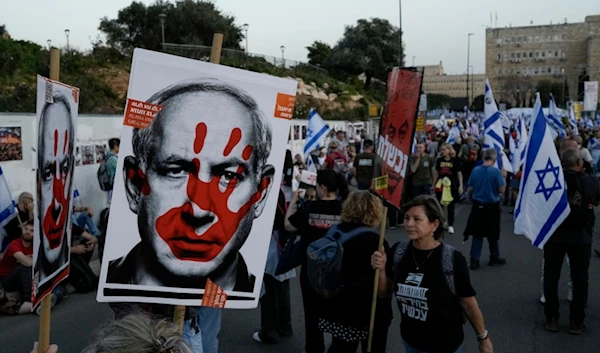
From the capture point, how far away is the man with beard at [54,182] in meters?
2.80

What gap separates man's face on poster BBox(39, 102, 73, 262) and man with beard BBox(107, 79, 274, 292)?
0.37m

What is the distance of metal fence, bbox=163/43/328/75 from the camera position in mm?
31781

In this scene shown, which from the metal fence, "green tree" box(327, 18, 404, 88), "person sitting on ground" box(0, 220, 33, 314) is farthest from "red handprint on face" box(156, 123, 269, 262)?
"green tree" box(327, 18, 404, 88)

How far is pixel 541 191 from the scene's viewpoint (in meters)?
5.70

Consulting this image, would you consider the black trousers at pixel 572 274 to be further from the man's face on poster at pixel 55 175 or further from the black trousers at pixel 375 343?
the man's face on poster at pixel 55 175

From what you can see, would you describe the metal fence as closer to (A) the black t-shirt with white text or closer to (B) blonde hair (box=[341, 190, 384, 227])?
(B) blonde hair (box=[341, 190, 384, 227])

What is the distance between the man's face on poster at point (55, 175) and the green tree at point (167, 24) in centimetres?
3723

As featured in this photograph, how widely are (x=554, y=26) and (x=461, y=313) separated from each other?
120460 millimetres

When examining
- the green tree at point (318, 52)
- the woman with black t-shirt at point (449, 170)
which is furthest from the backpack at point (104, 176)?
the green tree at point (318, 52)

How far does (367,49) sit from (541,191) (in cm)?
4777

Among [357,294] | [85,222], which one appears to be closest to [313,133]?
[85,222]

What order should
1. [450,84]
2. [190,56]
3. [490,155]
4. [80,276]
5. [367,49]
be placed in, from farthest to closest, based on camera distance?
[450,84] → [367,49] → [190,56] → [490,155] → [80,276]

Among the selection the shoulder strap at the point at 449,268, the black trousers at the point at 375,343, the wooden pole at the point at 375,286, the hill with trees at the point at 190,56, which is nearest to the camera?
the shoulder strap at the point at 449,268

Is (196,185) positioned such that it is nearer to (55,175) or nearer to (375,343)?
(55,175)
